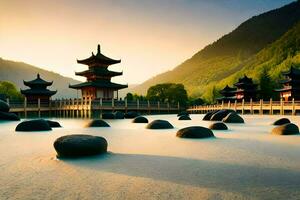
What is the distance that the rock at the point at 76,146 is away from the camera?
958cm

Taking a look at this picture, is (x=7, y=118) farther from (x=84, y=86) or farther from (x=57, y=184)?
(x=57, y=184)

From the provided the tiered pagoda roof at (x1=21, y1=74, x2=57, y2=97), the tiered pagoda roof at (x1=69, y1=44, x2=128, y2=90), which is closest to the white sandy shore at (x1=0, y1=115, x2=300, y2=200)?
the tiered pagoda roof at (x1=69, y1=44, x2=128, y2=90)

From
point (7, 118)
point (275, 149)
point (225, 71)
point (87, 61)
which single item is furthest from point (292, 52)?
point (275, 149)

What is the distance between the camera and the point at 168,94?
72.6m

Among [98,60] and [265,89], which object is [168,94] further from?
[98,60]

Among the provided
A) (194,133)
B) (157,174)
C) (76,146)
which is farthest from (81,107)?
(157,174)

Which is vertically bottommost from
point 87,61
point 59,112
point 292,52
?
point 59,112

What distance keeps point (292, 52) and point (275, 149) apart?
12658 centimetres

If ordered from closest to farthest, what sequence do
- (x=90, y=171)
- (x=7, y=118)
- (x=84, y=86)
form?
(x=90, y=171) < (x=7, y=118) < (x=84, y=86)

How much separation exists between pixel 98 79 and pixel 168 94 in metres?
20.9

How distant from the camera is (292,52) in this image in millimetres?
125875

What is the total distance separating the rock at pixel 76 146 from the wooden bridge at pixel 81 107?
126ft

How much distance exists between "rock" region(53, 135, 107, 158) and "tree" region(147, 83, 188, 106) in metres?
61.6

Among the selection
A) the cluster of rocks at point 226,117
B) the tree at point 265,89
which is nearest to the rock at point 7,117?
the cluster of rocks at point 226,117
